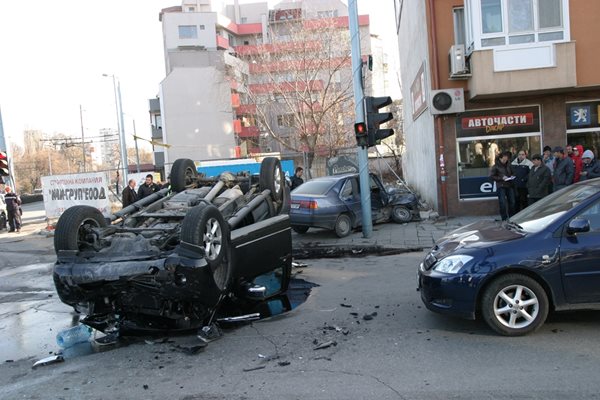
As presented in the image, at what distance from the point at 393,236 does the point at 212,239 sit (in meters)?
7.11

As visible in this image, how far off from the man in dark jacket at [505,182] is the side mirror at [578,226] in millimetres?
7530

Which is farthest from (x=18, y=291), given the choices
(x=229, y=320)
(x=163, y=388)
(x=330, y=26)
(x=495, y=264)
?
(x=330, y=26)

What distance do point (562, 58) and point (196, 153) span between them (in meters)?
47.1

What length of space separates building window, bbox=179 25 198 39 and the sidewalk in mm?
53554

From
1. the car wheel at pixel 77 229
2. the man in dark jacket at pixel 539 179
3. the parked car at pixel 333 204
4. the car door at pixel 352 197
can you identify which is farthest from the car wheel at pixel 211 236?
the man in dark jacket at pixel 539 179

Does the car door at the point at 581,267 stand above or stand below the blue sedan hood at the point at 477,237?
below

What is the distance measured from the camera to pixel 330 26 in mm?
31234

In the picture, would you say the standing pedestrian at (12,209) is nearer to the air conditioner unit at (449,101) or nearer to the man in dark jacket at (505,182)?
the air conditioner unit at (449,101)

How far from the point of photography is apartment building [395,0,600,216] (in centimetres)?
1303

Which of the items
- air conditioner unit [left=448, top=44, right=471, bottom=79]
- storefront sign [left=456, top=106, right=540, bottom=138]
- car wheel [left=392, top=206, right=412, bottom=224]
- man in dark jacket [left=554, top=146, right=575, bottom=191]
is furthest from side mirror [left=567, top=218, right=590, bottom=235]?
storefront sign [left=456, top=106, right=540, bottom=138]

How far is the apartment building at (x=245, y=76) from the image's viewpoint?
32.0 meters

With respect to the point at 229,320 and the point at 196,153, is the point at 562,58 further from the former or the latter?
the point at 196,153

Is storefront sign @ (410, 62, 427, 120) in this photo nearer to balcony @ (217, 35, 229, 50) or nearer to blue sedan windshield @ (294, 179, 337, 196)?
blue sedan windshield @ (294, 179, 337, 196)

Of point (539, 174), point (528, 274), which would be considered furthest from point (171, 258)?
point (539, 174)
